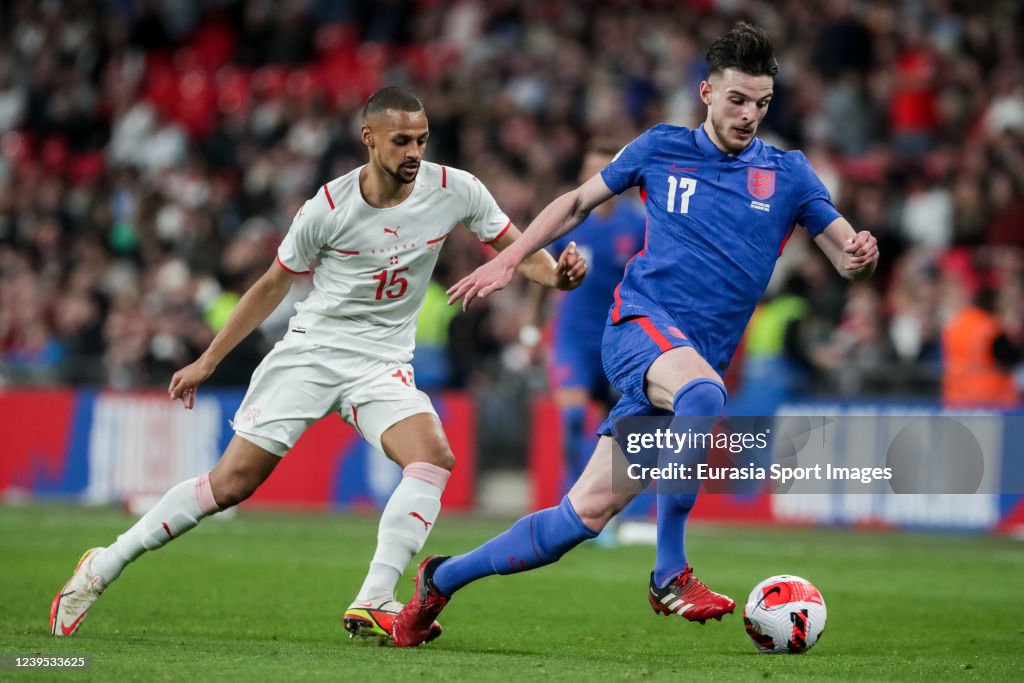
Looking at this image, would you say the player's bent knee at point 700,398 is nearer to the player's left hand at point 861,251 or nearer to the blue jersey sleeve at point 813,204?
the player's left hand at point 861,251

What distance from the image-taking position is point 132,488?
53.2 ft

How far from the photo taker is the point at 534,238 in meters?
6.27

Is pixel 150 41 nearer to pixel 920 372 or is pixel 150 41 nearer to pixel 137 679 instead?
pixel 920 372

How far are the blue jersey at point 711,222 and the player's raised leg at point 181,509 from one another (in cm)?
173

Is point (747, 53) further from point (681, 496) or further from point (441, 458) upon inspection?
point (441, 458)

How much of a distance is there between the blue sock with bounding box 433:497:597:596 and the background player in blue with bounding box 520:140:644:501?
14.8 feet

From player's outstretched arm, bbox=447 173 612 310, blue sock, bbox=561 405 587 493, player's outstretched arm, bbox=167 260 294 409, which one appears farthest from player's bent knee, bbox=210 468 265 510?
blue sock, bbox=561 405 587 493

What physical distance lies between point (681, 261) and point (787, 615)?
57.8 inches

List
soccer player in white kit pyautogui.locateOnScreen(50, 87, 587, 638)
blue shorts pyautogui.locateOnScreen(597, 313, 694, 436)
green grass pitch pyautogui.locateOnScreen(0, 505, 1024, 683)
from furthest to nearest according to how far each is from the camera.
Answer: soccer player in white kit pyautogui.locateOnScreen(50, 87, 587, 638) → blue shorts pyautogui.locateOnScreen(597, 313, 694, 436) → green grass pitch pyautogui.locateOnScreen(0, 505, 1024, 683)

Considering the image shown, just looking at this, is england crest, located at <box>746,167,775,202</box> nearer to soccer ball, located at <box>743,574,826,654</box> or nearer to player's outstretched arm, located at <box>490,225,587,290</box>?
player's outstretched arm, located at <box>490,225,587,290</box>

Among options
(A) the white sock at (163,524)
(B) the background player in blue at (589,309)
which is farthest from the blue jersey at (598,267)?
(A) the white sock at (163,524)

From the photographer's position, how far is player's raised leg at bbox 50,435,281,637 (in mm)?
6891

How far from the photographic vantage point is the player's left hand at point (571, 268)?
631cm

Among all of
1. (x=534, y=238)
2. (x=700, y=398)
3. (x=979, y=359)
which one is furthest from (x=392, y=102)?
(x=979, y=359)
